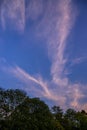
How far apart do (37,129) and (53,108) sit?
33.7 meters

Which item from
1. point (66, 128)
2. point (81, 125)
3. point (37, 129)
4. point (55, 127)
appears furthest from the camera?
point (81, 125)

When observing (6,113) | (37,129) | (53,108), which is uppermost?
(53,108)

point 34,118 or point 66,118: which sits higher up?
point 66,118

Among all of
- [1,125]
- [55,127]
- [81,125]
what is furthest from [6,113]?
[81,125]

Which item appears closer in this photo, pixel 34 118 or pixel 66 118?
pixel 34 118

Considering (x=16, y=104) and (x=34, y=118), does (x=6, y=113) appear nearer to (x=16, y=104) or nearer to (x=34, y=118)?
(x=16, y=104)

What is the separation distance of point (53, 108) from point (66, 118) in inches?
266

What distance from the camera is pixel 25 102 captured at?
95875 millimetres

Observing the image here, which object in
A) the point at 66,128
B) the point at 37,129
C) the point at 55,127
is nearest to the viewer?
the point at 37,129

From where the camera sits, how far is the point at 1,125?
311ft

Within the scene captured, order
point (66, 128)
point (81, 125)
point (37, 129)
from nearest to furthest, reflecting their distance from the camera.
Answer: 1. point (37, 129)
2. point (66, 128)
3. point (81, 125)

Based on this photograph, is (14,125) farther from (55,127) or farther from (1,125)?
(55,127)

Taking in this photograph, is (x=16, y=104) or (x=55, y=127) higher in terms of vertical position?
(x=16, y=104)

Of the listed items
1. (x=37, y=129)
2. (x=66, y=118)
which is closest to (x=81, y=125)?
(x=66, y=118)
